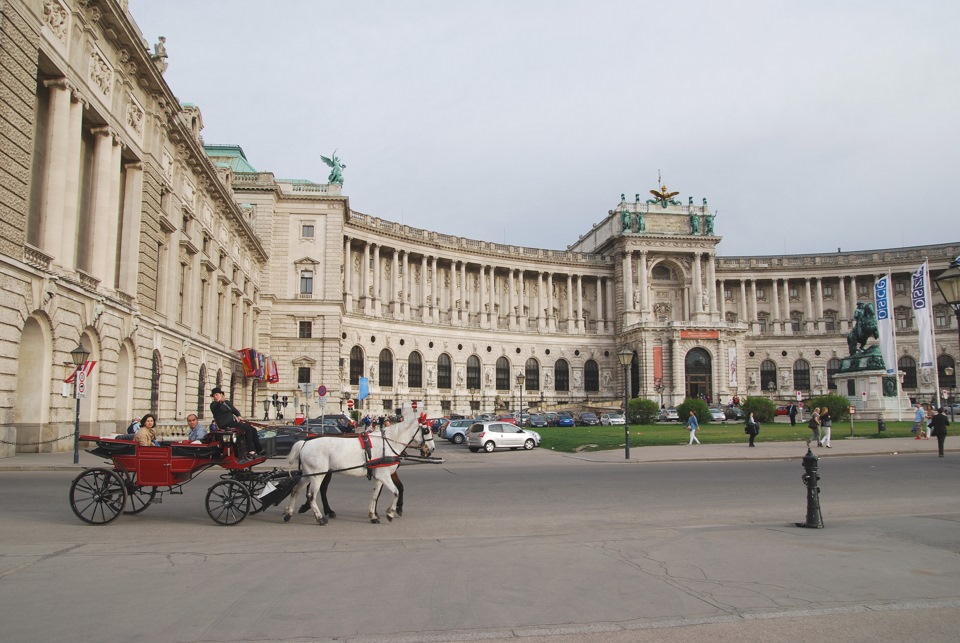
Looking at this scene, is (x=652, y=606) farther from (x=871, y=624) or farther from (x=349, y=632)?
(x=349, y=632)

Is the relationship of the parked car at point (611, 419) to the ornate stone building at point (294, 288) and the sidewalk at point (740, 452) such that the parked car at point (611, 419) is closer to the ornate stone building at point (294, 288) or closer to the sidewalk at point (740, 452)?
the ornate stone building at point (294, 288)

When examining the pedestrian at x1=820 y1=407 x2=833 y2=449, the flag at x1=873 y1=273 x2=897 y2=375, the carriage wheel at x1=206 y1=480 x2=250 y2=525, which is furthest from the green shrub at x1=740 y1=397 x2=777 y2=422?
the carriage wheel at x1=206 y1=480 x2=250 y2=525

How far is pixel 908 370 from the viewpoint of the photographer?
99.3 m

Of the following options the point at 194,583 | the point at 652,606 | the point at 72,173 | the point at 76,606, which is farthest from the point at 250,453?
the point at 72,173

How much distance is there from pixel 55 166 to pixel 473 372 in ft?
213

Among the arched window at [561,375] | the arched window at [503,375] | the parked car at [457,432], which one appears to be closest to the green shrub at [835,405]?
the parked car at [457,432]

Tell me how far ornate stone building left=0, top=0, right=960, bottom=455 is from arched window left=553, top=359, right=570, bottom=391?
263 mm

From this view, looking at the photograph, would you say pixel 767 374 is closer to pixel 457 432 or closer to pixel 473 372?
pixel 473 372

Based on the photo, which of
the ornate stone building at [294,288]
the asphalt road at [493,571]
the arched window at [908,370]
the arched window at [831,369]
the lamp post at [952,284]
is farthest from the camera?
the arched window at [831,369]

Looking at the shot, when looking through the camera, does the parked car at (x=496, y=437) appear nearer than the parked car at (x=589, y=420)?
Yes

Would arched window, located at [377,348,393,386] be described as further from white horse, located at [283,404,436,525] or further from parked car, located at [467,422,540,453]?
white horse, located at [283,404,436,525]

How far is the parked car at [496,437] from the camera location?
38.8 m

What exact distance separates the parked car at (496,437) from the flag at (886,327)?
28.2 m

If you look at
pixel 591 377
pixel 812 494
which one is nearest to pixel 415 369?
pixel 591 377
